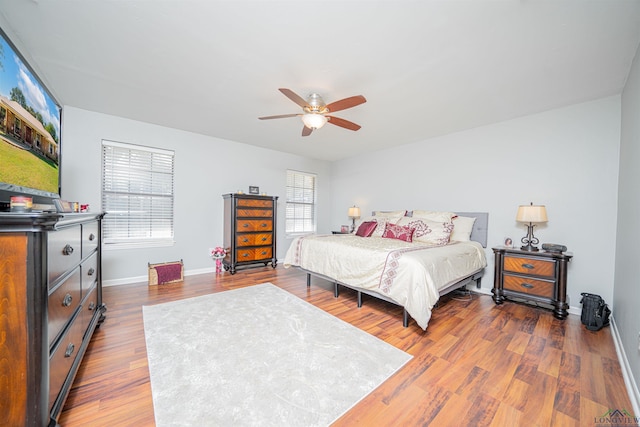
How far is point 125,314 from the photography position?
8.50ft

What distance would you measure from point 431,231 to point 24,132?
4116mm

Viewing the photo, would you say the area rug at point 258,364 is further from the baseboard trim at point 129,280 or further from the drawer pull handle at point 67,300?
the baseboard trim at point 129,280

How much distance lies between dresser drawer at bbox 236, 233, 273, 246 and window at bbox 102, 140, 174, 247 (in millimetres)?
1122

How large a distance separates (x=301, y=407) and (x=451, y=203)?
146 inches

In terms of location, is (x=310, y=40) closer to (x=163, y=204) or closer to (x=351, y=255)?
(x=351, y=255)

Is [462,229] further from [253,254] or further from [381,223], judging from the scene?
[253,254]

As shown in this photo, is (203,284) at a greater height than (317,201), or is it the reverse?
(317,201)

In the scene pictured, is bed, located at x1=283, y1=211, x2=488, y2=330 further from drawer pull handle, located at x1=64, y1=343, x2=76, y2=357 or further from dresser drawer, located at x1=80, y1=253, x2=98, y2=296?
drawer pull handle, located at x1=64, y1=343, x2=76, y2=357

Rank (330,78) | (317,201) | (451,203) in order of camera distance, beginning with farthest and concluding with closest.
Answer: (317,201), (451,203), (330,78)

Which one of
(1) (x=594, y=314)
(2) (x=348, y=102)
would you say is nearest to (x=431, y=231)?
(1) (x=594, y=314)

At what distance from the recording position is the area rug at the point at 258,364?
1.37 metres

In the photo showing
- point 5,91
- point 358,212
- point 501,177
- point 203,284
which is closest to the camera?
point 5,91

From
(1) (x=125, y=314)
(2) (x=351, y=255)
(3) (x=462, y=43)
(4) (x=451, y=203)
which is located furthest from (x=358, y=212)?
(1) (x=125, y=314)

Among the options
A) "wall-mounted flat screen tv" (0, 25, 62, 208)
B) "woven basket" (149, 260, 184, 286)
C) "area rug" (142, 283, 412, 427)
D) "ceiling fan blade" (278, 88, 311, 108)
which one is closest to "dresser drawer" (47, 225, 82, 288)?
"wall-mounted flat screen tv" (0, 25, 62, 208)
